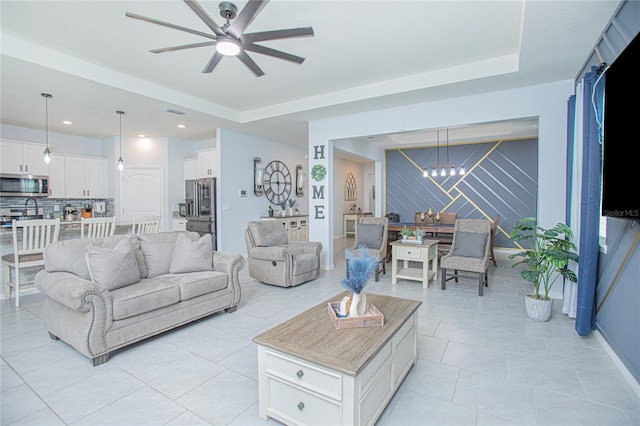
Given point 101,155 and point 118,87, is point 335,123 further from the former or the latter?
point 101,155

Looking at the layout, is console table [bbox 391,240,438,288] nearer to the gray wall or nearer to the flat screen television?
the flat screen television

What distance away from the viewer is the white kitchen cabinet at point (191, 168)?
785 centimetres

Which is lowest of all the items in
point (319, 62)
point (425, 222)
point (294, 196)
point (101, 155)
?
point (425, 222)

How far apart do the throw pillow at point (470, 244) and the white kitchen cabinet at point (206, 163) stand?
505cm

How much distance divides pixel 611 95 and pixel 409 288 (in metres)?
3.21

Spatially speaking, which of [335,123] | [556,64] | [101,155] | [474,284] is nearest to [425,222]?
[474,284]

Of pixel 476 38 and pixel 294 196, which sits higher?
pixel 476 38

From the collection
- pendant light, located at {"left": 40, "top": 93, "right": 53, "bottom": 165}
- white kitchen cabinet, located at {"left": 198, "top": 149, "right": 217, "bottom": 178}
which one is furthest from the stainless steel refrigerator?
pendant light, located at {"left": 40, "top": 93, "right": 53, "bottom": 165}

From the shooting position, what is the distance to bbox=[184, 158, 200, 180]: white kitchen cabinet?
785cm

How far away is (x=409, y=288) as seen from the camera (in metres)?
4.72

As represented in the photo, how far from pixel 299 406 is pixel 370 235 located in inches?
154

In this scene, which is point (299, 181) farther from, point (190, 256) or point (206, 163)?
point (190, 256)

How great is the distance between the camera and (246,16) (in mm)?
2320

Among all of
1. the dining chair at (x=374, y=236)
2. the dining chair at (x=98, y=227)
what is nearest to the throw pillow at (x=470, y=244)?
the dining chair at (x=374, y=236)
